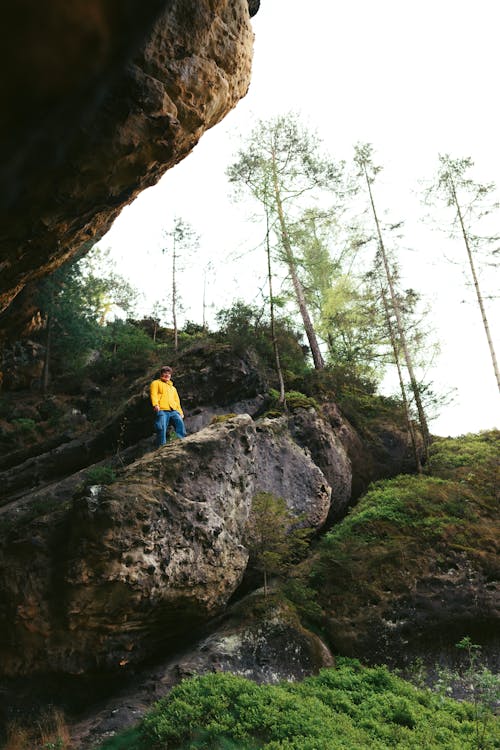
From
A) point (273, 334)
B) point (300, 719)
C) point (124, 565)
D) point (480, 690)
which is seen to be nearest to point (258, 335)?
point (273, 334)

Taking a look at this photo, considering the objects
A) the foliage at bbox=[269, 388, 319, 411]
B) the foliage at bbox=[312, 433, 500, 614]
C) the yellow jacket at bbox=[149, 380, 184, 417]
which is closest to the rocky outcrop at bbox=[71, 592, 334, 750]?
the foliage at bbox=[312, 433, 500, 614]

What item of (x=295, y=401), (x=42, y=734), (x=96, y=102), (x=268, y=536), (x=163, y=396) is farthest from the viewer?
(x=295, y=401)

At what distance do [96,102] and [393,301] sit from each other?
18.9 m

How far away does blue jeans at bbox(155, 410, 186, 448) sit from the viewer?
12289mm

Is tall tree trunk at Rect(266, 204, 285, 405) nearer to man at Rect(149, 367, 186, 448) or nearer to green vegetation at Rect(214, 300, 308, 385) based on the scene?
green vegetation at Rect(214, 300, 308, 385)

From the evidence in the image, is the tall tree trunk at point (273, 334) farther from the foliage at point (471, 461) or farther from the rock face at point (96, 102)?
the rock face at point (96, 102)

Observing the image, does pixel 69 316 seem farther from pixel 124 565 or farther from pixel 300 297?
pixel 124 565

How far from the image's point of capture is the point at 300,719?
7.07 metres

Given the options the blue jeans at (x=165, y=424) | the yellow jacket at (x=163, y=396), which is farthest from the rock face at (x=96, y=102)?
the blue jeans at (x=165, y=424)

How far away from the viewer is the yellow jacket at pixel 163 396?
12141 mm

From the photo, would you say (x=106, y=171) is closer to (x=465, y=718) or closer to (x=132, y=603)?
(x=132, y=603)

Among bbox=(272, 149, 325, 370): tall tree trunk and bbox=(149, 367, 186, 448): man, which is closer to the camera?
bbox=(149, 367, 186, 448): man

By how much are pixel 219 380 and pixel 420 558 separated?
7.75 meters

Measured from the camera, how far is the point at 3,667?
338 inches
